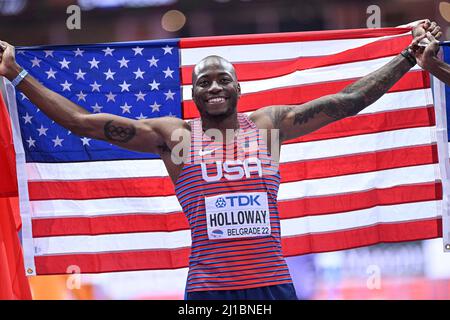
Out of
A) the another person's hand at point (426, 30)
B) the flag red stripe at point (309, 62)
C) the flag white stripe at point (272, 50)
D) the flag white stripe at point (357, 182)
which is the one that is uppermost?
the flag white stripe at point (272, 50)

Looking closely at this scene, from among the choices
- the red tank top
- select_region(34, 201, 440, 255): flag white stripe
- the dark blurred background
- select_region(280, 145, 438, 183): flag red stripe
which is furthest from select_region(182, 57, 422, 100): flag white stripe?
the dark blurred background

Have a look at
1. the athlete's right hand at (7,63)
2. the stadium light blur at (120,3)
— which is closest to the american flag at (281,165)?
the athlete's right hand at (7,63)

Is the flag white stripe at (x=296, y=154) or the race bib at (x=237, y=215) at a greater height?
the flag white stripe at (x=296, y=154)

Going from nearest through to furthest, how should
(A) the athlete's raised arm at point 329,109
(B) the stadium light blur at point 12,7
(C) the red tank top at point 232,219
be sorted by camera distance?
(C) the red tank top at point 232,219 < (A) the athlete's raised arm at point 329,109 < (B) the stadium light blur at point 12,7

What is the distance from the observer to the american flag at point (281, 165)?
4.62 meters

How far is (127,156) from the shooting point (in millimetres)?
4664

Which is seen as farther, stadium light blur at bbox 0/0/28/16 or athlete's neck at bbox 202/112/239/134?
stadium light blur at bbox 0/0/28/16

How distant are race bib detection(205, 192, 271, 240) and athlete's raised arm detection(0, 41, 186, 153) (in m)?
0.41

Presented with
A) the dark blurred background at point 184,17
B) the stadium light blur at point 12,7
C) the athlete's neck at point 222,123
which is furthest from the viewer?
the stadium light blur at point 12,7

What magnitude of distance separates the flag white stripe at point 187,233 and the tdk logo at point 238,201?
1067 millimetres

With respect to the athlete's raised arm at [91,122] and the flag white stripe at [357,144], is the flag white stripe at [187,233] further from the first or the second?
the athlete's raised arm at [91,122]

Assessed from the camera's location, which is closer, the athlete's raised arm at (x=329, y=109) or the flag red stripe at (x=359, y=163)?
the athlete's raised arm at (x=329, y=109)

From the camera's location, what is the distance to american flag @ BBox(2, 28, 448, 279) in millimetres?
4625

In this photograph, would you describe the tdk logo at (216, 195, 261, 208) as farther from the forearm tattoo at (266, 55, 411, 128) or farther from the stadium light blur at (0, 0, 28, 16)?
the stadium light blur at (0, 0, 28, 16)
